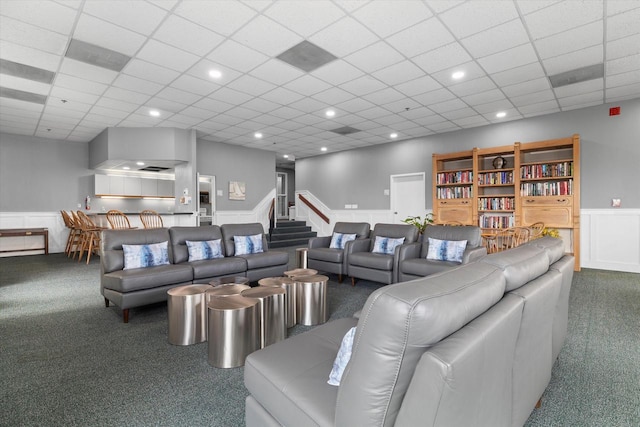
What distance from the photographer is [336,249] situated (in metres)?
5.16

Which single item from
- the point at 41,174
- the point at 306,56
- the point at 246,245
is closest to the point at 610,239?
the point at 306,56

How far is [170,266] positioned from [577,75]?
5997 millimetres

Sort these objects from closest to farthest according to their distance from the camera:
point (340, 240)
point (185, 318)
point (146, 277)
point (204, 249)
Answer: point (185, 318) < point (146, 277) < point (204, 249) < point (340, 240)

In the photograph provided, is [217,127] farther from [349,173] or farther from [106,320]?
[106,320]

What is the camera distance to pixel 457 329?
101 cm

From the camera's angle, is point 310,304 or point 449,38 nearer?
point 310,304

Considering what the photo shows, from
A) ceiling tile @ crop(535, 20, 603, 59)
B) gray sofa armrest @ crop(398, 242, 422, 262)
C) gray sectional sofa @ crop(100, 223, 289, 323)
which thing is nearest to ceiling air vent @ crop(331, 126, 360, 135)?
gray sectional sofa @ crop(100, 223, 289, 323)

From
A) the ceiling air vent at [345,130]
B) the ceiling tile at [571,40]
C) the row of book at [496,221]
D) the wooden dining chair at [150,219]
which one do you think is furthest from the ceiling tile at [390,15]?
the wooden dining chair at [150,219]

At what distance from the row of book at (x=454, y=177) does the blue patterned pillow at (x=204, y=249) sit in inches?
214

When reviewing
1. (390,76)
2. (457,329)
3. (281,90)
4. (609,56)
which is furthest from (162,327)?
(609,56)

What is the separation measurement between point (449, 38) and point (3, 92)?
6.69 m

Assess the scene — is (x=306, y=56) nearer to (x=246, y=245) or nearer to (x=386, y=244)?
(x=246, y=245)

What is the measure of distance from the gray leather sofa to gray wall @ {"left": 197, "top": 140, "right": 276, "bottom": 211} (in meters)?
7.49

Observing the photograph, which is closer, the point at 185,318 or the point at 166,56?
the point at 185,318
